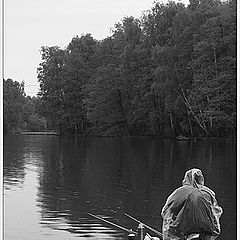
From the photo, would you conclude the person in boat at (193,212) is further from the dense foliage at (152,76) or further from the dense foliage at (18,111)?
the dense foliage at (18,111)

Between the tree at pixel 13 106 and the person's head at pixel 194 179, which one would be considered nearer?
the person's head at pixel 194 179

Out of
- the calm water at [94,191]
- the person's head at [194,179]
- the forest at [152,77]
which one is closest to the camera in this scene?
the person's head at [194,179]

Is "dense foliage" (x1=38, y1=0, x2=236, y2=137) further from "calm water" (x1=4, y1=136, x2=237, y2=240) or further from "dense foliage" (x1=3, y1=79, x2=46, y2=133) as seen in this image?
"calm water" (x1=4, y1=136, x2=237, y2=240)

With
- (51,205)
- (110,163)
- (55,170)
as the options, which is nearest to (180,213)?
(51,205)

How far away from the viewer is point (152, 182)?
19188mm

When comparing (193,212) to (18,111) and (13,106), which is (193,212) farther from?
(18,111)

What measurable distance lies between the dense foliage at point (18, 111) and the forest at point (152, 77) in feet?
Answer: 36.6

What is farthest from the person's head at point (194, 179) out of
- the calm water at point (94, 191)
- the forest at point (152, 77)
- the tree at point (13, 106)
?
the tree at point (13, 106)

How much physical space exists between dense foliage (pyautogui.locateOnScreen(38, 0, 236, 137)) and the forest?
0.26 ft

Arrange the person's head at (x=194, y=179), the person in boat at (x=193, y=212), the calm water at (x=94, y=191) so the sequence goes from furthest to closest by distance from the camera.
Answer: the calm water at (x=94, y=191)
the person's head at (x=194, y=179)
the person in boat at (x=193, y=212)

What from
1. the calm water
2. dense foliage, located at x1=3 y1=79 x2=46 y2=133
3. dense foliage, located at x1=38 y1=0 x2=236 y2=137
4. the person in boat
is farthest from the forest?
the person in boat

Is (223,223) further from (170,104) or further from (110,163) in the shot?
(170,104)

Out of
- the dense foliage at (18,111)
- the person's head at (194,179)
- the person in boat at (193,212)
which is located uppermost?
the dense foliage at (18,111)

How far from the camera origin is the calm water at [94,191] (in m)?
12.0
